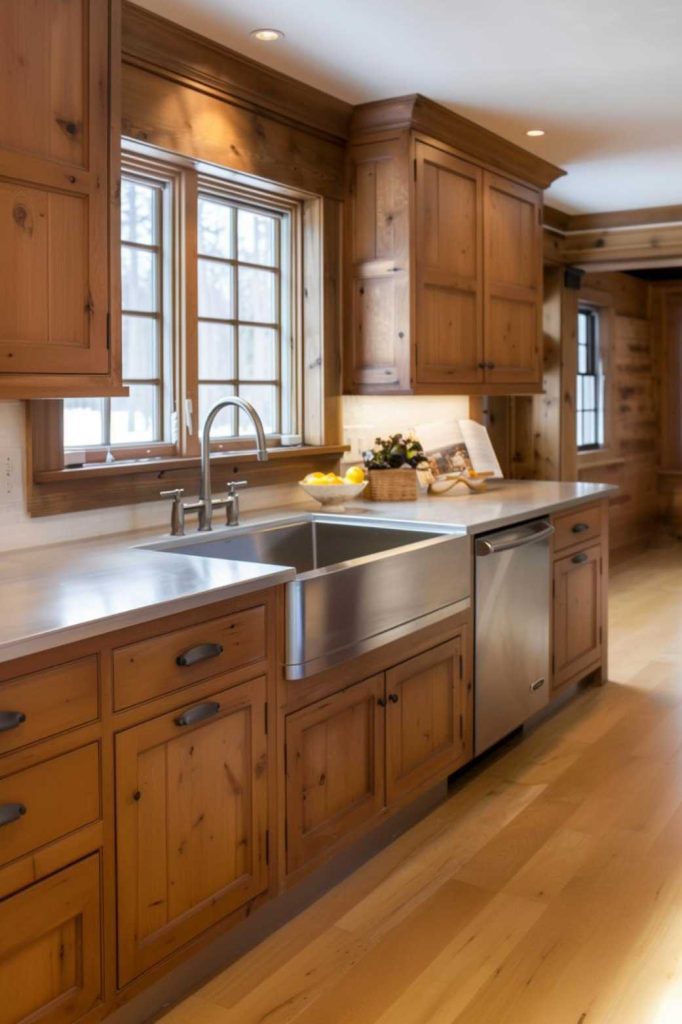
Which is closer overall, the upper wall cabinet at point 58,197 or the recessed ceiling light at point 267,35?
the upper wall cabinet at point 58,197

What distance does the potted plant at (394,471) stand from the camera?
389 cm

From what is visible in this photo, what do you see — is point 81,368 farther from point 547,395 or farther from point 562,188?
point 547,395

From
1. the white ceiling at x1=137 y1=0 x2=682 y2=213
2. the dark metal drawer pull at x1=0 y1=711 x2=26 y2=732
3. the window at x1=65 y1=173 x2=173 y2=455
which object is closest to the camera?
the dark metal drawer pull at x1=0 y1=711 x2=26 y2=732

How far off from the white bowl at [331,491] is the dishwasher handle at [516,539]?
55 cm

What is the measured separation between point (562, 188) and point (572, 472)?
192 cm

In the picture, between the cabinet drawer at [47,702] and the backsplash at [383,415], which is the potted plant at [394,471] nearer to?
the backsplash at [383,415]

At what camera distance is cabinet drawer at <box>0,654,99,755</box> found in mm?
1695

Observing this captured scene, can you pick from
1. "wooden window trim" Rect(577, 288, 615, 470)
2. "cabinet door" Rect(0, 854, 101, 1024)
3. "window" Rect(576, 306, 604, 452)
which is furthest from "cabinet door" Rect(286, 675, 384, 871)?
"window" Rect(576, 306, 604, 452)

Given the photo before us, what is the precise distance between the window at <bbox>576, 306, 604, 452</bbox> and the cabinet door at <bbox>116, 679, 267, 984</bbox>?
5886 mm

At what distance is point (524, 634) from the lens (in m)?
3.69

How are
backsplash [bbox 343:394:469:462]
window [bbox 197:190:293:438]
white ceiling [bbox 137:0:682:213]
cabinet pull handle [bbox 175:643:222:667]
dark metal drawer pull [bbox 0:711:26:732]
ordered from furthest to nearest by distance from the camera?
backsplash [bbox 343:394:469:462]
window [bbox 197:190:293:438]
white ceiling [bbox 137:0:682:213]
cabinet pull handle [bbox 175:643:222:667]
dark metal drawer pull [bbox 0:711:26:732]

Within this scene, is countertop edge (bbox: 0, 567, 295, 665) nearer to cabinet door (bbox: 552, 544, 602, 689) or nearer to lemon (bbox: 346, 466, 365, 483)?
lemon (bbox: 346, 466, 365, 483)

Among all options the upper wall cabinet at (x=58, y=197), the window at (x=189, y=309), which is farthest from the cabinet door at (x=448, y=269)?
the upper wall cabinet at (x=58, y=197)

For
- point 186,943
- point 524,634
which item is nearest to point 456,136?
point 524,634
